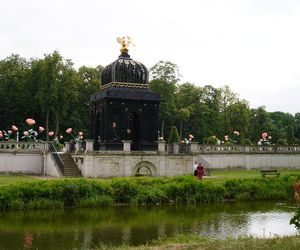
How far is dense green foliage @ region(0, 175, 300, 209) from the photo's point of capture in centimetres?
2220

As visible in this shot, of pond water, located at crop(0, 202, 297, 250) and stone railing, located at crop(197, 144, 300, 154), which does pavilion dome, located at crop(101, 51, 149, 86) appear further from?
pond water, located at crop(0, 202, 297, 250)

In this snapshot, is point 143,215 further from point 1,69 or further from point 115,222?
point 1,69

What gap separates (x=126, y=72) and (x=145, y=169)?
6.76 m

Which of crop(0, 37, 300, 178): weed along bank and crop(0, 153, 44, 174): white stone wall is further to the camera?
crop(0, 153, 44, 174): white stone wall

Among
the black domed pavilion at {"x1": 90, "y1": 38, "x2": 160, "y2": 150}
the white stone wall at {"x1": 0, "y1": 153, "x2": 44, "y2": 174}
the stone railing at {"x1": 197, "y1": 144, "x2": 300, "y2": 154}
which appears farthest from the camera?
the stone railing at {"x1": 197, "y1": 144, "x2": 300, "y2": 154}

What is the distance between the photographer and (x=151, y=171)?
3241 centimetres

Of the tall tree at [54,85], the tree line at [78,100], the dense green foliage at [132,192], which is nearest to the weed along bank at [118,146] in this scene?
the dense green foliage at [132,192]

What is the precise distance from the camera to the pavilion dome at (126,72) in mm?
33281

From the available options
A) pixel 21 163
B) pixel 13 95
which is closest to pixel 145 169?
pixel 21 163

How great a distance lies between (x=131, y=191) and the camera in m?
24.1

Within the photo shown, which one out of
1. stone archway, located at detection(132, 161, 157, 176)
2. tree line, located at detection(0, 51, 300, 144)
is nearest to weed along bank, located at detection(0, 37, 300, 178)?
stone archway, located at detection(132, 161, 157, 176)

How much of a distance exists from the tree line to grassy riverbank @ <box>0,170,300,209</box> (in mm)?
20817

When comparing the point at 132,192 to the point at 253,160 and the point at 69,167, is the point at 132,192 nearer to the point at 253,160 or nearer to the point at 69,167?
the point at 69,167

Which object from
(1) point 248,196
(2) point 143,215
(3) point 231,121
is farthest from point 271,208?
(3) point 231,121
